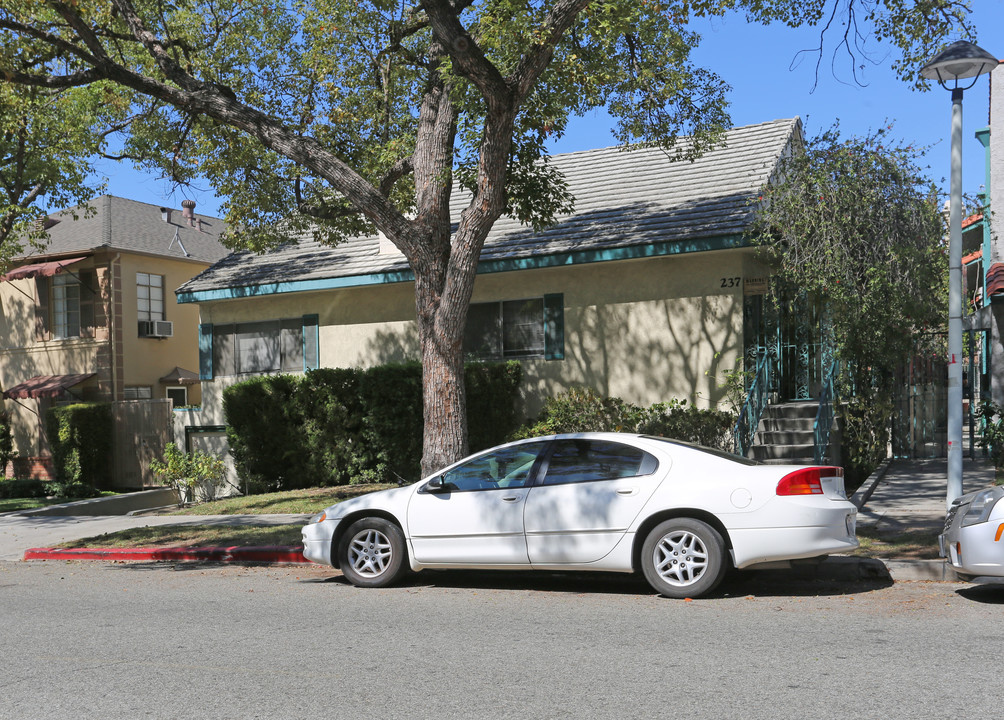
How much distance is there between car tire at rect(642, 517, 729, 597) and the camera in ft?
25.6

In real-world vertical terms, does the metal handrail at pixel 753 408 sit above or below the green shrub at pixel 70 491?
above

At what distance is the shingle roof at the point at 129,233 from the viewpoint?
26719 millimetres

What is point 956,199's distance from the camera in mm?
9438

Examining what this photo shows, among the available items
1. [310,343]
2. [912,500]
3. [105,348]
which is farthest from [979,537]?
[105,348]

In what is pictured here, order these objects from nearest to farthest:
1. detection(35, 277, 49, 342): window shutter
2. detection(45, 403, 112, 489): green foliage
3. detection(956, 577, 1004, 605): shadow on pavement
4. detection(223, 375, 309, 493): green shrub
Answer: detection(956, 577, 1004, 605): shadow on pavement
detection(223, 375, 309, 493): green shrub
detection(45, 403, 112, 489): green foliage
detection(35, 277, 49, 342): window shutter

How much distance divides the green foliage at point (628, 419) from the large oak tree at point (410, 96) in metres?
3.49

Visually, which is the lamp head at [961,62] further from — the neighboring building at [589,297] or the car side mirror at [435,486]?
the car side mirror at [435,486]

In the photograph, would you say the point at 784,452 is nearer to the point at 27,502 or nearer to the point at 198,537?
the point at 198,537

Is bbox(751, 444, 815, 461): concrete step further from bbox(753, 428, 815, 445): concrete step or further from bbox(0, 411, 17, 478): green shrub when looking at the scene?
bbox(0, 411, 17, 478): green shrub

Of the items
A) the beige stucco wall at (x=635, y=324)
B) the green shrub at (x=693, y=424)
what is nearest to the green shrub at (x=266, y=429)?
the beige stucco wall at (x=635, y=324)

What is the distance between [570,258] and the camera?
1628 cm

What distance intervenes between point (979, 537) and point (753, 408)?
24.6 ft

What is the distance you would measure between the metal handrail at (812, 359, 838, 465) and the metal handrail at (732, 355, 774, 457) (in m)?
0.94

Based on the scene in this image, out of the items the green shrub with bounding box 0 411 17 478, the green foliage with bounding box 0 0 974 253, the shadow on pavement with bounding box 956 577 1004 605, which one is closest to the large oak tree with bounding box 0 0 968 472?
the green foliage with bounding box 0 0 974 253
